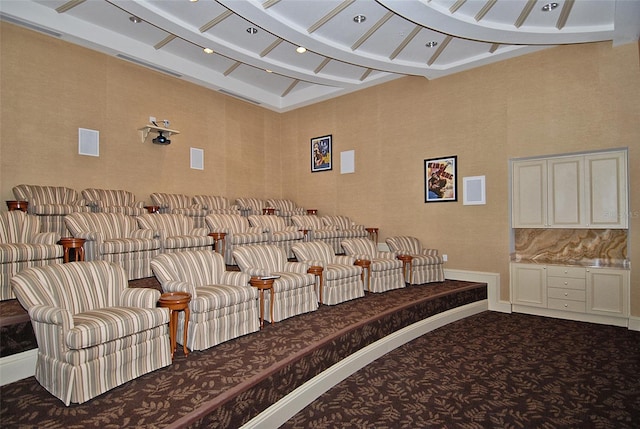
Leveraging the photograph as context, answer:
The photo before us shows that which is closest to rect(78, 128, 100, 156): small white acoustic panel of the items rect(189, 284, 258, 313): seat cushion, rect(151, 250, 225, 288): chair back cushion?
rect(151, 250, 225, 288): chair back cushion

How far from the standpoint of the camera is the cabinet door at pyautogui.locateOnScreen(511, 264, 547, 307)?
6.00 metres

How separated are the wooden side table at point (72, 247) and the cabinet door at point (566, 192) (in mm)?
6836

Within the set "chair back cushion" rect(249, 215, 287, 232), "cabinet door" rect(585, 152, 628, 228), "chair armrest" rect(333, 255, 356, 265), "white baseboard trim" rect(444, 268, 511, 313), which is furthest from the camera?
"chair back cushion" rect(249, 215, 287, 232)

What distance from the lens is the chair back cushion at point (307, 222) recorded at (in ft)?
25.2

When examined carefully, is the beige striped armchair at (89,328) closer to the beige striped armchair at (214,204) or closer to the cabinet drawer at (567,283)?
the beige striped armchair at (214,204)

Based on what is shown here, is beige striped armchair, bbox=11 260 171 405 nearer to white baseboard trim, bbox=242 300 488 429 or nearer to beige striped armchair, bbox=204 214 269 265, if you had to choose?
white baseboard trim, bbox=242 300 488 429

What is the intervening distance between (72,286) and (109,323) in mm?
764

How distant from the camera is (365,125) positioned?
27.9ft

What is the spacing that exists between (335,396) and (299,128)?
7545mm

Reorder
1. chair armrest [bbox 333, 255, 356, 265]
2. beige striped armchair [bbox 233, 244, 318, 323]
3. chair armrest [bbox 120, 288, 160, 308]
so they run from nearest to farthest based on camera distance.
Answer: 1. chair armrest [bbox 120, 288, 160, 308]
2. beige striped armchair [bbox 233, 244, 318, 323]
3. chair armrest [bbox 333, 255, 356, 265]

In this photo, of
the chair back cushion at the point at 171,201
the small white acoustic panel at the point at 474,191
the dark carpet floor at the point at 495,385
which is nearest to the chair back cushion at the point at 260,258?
the dark carpet floor at the point at 495,385

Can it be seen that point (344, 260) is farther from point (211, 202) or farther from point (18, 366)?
point (18, 366)

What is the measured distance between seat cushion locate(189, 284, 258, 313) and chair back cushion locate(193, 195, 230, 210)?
13.0 feet

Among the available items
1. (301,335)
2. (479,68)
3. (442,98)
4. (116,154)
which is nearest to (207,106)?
(116,154)
